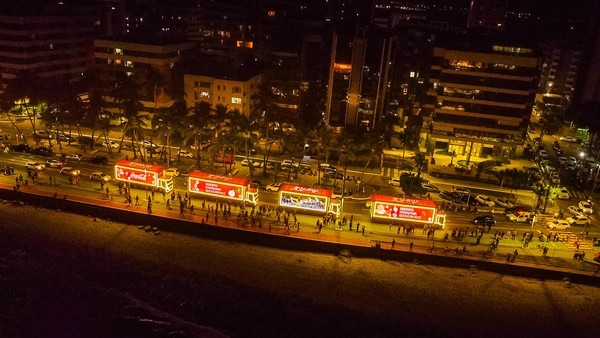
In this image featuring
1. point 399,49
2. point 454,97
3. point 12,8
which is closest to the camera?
point 454,97

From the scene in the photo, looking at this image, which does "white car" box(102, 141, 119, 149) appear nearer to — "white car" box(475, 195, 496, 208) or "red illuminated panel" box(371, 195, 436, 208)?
"red illuminated panel" box(371, 195, 436, 208)

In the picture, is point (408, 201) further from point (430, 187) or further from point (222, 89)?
point (222, 89)

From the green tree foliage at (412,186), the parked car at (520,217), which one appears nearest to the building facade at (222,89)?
the green tree foliage at (412,186)

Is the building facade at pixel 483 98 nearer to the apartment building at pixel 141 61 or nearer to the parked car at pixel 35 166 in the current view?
the apartment building at pixel 141 61

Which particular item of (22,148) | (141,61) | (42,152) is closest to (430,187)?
(42,152)

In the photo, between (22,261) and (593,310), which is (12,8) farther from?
(593,310)

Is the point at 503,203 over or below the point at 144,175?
below

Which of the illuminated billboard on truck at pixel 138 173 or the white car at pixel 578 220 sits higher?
the illuminated billboard on truck at pixel 138 173

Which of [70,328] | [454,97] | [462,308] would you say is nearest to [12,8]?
[70,328]
